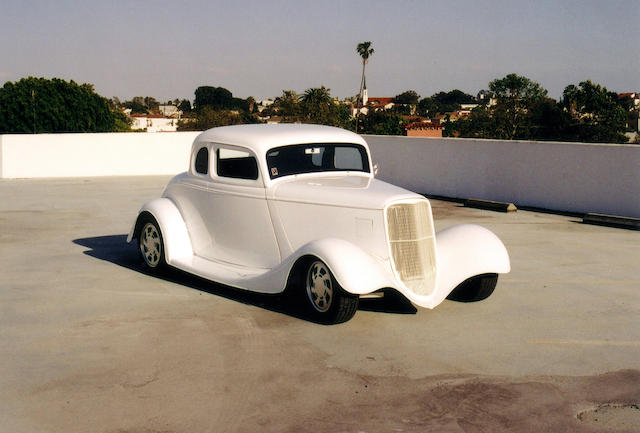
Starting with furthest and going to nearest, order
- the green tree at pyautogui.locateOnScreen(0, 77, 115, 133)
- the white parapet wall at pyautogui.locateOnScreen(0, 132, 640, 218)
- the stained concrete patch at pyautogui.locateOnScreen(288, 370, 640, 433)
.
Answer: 1. the green tree at pyautogui.locateOnScreen(0, 77, 115, 133)
2. the white parapet wall at pyautogui.locateOnScreen(0, 132, 640, 218)
3. the stained concrete patch at pyautogui.locateOnScreen(288, 370, 640, 433)

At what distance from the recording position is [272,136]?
27.1 feet

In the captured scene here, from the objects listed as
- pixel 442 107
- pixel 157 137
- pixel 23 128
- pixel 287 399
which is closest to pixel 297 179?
A: pixel 287 399

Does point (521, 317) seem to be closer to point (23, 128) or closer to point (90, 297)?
point (90, 297)

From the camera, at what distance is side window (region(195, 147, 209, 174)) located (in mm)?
8789

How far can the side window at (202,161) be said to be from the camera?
879 cm

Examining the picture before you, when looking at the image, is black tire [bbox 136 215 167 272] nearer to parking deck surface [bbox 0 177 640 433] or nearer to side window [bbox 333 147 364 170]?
parking deck surface [bbox 0 177 640 433]

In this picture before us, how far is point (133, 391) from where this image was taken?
535 centimetres

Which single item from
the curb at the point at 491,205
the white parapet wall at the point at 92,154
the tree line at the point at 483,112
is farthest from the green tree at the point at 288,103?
the curb at the point at 491,205

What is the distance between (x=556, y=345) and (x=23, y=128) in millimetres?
78344

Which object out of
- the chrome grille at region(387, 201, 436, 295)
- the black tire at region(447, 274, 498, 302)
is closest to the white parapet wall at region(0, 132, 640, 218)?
the black tire at region(447, 274, 498, 302)

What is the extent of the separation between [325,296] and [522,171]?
11.0 metres

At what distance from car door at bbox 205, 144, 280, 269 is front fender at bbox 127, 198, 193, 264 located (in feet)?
1.22

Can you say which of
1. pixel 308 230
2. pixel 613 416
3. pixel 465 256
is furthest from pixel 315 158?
pixel 613 416

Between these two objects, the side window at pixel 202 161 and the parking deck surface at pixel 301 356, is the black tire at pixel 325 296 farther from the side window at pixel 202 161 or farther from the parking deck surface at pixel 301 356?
the side window at pixel 202 161
